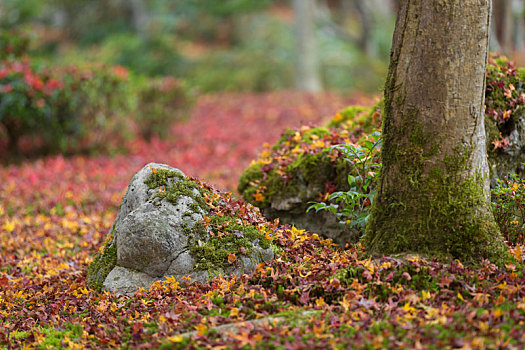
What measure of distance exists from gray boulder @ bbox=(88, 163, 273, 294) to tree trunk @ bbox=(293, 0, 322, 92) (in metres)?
13.3

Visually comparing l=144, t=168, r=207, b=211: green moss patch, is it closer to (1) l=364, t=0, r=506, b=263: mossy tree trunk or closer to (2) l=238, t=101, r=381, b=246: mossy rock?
(2) l=238, t=101, r=381, b=246: mossy rock

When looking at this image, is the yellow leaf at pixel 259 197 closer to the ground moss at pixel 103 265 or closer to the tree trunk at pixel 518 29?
the ground moss at pixel 103 265

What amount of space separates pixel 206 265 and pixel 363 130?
2.26m

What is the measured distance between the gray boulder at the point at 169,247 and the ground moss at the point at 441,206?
3.46ft

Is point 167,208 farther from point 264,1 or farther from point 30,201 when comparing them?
point 264,1

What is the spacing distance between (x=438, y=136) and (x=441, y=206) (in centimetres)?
46

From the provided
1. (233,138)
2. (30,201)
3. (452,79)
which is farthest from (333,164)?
(233,138)

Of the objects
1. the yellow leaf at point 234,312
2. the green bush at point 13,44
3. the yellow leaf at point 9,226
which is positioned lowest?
the yellow leaf at point 9,226

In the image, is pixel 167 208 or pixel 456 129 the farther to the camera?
pixel 167 208

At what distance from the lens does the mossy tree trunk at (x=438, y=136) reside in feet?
10.7

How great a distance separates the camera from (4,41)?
1042 centimetres

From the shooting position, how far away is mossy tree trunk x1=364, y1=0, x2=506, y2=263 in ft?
10.7

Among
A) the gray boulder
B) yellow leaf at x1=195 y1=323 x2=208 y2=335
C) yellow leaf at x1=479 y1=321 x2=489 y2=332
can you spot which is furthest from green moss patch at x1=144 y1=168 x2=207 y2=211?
yellow leaf at x1=479 y1=321 x2=489 y2=332

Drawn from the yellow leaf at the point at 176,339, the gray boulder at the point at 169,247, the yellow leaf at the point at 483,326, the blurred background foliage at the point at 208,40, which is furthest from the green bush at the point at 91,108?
the yellow leaf at the point at 483,326
